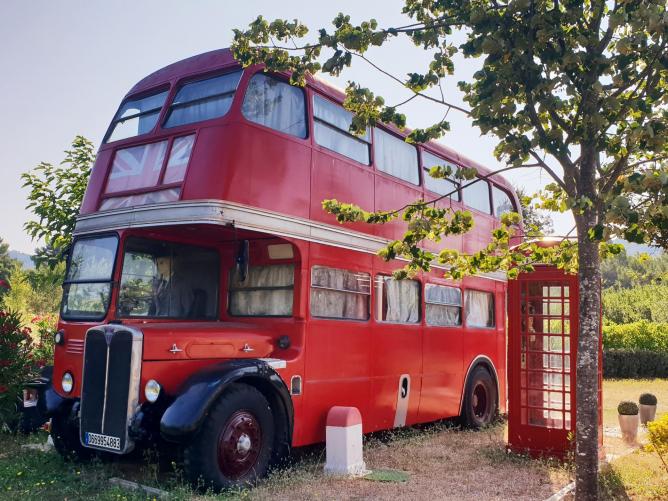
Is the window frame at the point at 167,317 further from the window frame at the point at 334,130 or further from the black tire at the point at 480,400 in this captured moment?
the black tire at the point at 480,400

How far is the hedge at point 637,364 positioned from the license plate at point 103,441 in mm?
15558

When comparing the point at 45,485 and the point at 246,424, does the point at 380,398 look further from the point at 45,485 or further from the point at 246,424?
the point at 45,485

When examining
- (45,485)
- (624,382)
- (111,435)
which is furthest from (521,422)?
(624,382)

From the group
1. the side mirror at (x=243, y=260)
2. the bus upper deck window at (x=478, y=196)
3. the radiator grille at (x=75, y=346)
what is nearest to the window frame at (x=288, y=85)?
the side mirror at (x=243, y=260)

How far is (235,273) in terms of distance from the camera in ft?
23.7

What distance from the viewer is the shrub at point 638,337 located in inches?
727

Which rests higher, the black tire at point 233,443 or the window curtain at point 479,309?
the window curtain at point 479,309

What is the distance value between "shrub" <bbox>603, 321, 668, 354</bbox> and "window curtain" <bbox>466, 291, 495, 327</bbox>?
9.68 meters

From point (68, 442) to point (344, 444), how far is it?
2707 millimetres

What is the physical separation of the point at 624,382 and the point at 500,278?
843 cm

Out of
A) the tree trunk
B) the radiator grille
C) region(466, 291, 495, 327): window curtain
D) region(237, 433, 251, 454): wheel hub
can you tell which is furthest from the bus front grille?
region(466, 291, 495, 327): window curtain

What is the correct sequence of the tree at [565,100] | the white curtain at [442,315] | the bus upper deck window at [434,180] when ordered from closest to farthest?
the tree at [565,100] < the white curtain at [442,315] < the bus upper deck window at [434,180]

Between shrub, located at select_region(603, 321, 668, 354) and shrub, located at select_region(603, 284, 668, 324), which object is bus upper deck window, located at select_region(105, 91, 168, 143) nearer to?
shrub, located at select_region(603, 321, 668, 354)

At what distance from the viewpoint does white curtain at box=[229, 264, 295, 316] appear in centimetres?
689
